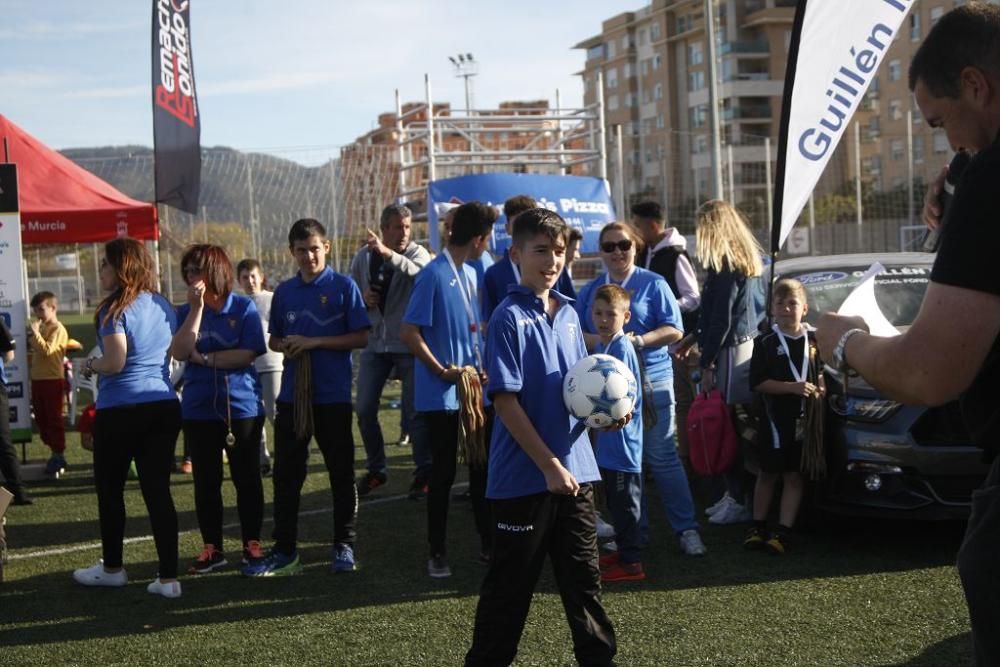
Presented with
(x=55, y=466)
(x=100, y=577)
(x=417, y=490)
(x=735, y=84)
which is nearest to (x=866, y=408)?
(x=417, y=490)

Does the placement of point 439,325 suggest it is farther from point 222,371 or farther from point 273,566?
point 273,566

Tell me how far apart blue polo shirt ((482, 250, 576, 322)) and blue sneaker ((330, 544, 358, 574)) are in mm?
1558

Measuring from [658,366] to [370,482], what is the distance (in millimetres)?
2961

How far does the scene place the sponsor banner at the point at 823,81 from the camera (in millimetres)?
5016

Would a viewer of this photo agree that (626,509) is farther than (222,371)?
No

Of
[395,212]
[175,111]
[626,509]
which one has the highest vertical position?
[175,111]

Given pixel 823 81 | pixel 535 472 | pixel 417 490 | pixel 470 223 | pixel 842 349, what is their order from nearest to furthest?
pixel 842 349, pixel 535 472, pixel 823 81, pixel 470 223, pixel 417 490

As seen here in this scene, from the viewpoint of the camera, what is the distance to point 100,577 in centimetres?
618

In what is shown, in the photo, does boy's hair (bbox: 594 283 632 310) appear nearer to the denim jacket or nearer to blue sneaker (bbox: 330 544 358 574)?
the denim jacket

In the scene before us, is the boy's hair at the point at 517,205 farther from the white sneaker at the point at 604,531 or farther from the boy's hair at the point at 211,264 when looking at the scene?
the white sneaker at the point at 604,531

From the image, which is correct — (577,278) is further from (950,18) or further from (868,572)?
(950,18)

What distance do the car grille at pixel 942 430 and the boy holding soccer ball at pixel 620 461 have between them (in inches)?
58.7

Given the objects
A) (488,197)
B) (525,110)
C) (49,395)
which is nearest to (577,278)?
(525,110)

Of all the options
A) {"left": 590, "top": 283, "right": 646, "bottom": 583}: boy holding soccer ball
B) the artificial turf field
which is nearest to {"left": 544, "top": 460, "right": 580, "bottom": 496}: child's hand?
the artificial turf field
